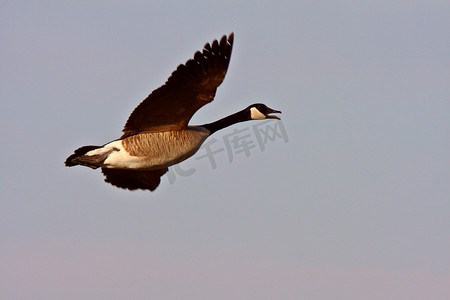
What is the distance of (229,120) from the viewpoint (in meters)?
14.3

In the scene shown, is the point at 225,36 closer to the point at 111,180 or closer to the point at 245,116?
the point at 245,116

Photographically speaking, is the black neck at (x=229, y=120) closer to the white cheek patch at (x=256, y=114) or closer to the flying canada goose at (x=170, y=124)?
the flying canada goose at (x=170, y=124)

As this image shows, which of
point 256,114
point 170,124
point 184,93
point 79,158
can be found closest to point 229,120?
point 256,114

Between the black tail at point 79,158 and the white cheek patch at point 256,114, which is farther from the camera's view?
the white cheek patch at point 256,114

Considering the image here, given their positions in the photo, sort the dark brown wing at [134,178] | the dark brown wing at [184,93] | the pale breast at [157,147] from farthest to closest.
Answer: the dark brown wing at [134,178]
the pale breast at [157,147]
the dark brown wing at [184,93]

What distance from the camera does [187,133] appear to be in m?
13.3

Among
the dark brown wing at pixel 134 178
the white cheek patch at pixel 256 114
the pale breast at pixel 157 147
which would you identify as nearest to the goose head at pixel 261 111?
the white cheek patch at pixel 256 114

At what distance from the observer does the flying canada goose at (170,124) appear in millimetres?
11883

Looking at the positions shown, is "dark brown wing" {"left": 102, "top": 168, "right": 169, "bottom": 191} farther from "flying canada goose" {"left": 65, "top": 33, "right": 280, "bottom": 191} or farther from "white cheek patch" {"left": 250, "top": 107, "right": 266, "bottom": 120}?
"white cheek patch" {"left": 250, "top": 107, "right": 266, "bottom": 120}

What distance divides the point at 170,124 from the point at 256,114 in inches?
81.5

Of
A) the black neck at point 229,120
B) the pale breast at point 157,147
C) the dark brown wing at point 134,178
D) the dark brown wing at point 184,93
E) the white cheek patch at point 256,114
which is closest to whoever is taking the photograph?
the dark brown wing at point 184,93

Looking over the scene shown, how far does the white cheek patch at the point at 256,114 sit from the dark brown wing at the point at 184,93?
5.89 feet

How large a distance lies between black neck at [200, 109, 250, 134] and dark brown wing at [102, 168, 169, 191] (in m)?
1.55

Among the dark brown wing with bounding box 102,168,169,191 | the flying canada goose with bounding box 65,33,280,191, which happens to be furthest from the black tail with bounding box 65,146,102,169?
the dark brown wing with bounding box 102,168,169,191
